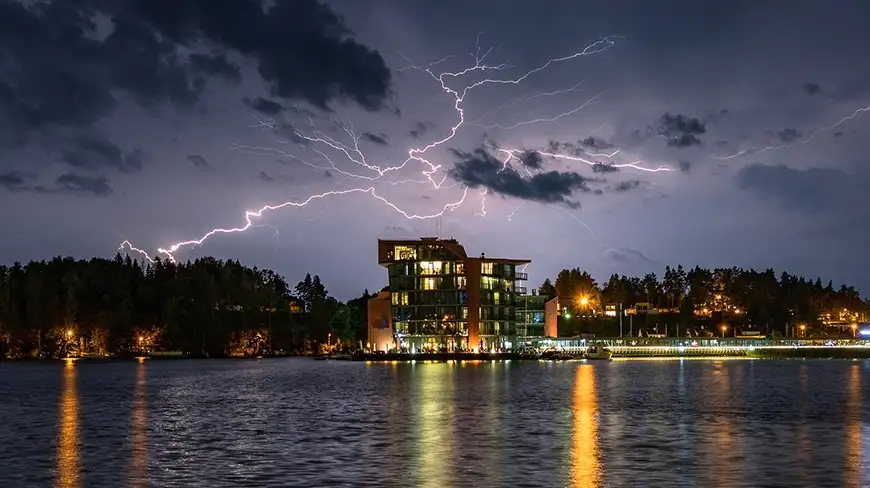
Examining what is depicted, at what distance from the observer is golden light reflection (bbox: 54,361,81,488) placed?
4378 centimetres

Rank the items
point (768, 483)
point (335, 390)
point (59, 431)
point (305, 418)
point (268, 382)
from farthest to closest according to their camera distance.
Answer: point (268, 382), point (335, 390), point (305, 418), point (59, 431), point (768, 483)

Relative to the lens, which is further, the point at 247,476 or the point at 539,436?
A: the point at 539,436

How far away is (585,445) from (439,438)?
28.1 ft

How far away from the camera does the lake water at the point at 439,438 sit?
1740 inches

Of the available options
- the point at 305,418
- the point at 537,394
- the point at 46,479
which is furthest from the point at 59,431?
the point at 537,394

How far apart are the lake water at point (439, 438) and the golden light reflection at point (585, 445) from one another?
11 cm

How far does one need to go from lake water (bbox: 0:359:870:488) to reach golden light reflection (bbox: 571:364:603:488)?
114mm

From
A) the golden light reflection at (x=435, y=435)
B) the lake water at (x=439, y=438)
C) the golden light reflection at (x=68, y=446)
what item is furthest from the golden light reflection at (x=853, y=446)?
the golden light reflection at (x=68, y=446)

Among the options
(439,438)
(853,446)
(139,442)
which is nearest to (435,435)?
(439,438)

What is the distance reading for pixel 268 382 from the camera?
438ft

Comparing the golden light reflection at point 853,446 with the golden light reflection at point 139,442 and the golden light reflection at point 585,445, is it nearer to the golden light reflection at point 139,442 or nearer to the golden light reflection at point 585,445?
the golden light reflection at point 585,445

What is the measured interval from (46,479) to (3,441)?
55.3 ft

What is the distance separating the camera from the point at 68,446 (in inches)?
2215

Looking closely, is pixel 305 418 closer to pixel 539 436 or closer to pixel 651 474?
pixel 539 436
